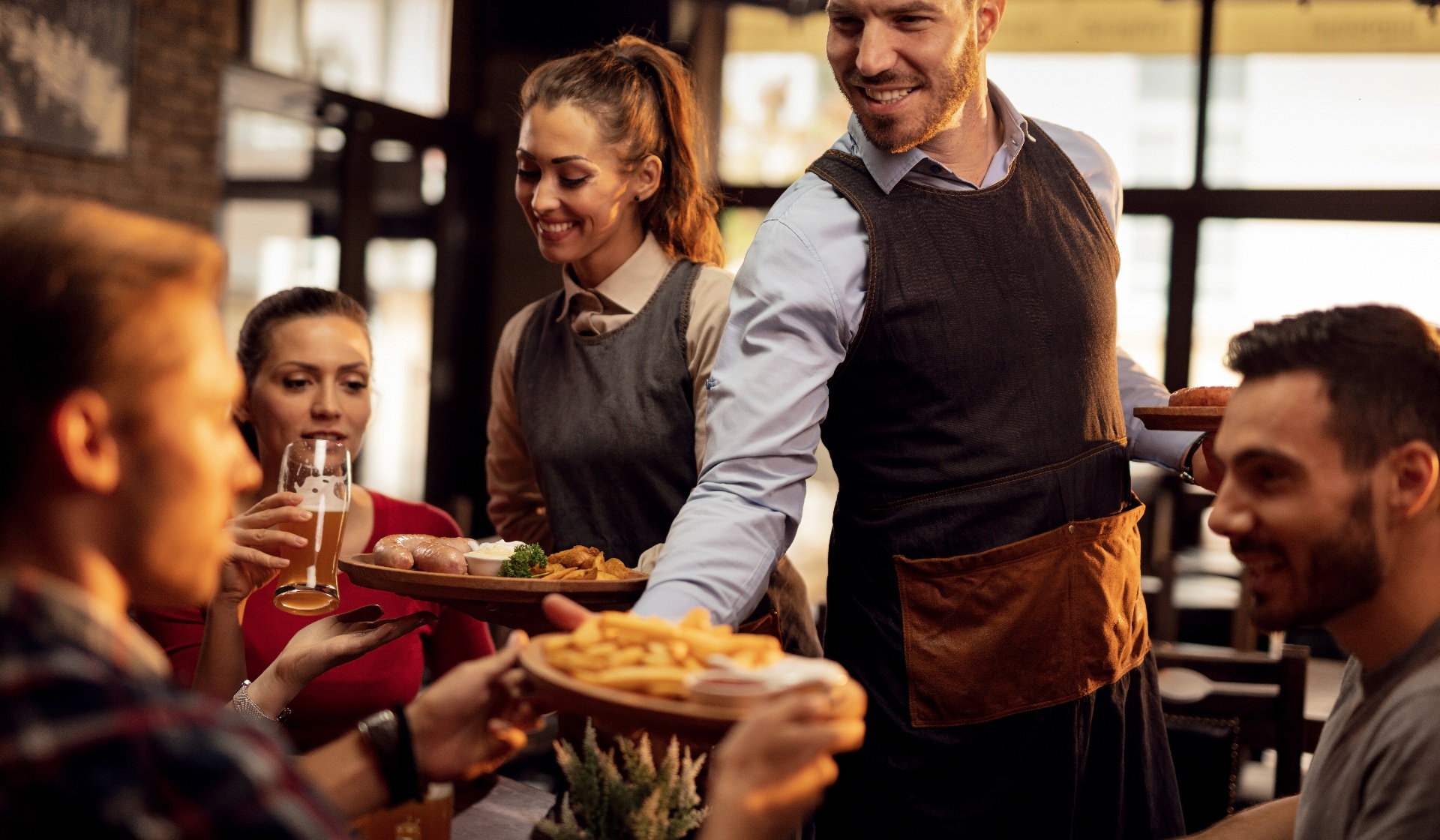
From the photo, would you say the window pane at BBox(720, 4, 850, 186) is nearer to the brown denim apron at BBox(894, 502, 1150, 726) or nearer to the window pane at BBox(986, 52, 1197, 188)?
the window pane at BBox(986, 52, 1197, 188)

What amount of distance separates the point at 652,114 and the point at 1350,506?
1.51m

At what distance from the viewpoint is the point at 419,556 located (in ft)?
6.05

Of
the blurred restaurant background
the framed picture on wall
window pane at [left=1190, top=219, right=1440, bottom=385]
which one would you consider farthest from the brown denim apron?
window pane at [left=1190, top=219, right=1440, bottom=385]

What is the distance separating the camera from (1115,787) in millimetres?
1894

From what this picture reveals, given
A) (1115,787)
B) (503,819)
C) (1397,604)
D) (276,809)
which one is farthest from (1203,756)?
(276,809)

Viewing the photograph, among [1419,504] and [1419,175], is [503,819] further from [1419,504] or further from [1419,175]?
[1419,175]

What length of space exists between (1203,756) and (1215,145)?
486cm

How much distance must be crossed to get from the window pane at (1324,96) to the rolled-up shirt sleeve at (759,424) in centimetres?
532

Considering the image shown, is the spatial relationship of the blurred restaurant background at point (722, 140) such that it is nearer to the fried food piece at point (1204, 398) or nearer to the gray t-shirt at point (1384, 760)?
the fried food piece at point (1204, 398)

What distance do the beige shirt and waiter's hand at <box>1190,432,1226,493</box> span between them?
76cm

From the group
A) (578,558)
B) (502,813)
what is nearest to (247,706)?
(502,813)

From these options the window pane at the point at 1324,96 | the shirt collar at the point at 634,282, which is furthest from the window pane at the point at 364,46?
the shirt collar at the point at 634,282

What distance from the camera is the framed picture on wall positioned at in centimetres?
504

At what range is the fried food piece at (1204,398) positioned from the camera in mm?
1835
